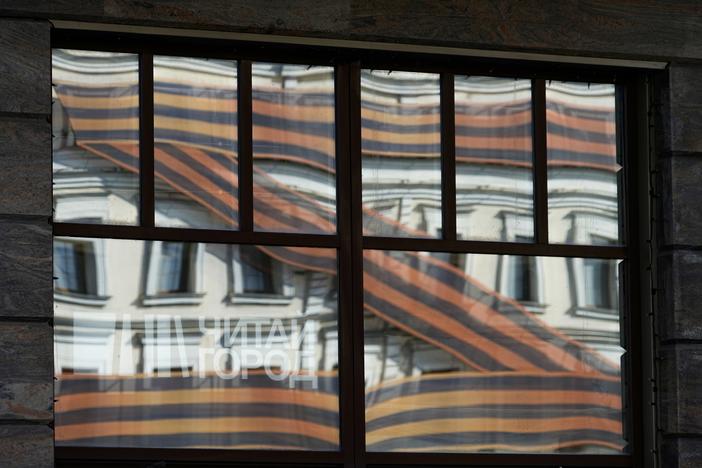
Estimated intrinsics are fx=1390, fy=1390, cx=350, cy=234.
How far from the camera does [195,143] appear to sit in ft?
29.2

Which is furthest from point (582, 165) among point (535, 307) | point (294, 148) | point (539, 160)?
point (294, 148)

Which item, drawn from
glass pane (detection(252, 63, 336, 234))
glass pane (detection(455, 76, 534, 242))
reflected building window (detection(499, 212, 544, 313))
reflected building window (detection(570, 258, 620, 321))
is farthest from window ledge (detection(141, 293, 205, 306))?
reflected building window (detection(570, 258, 620, 321))

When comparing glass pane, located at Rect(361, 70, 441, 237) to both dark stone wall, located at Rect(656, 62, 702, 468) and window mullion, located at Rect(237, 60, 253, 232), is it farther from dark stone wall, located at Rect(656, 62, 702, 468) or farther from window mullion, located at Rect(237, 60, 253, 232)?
dark stone wall, located at Rect(656, 62, 702, 468)

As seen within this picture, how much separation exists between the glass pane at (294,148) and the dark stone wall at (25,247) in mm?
1400

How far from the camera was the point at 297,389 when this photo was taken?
8859 millimetres

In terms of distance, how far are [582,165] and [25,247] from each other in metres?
3.83

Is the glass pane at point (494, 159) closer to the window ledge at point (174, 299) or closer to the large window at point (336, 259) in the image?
the large window at point (336, 259)

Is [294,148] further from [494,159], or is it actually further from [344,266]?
[494,159]

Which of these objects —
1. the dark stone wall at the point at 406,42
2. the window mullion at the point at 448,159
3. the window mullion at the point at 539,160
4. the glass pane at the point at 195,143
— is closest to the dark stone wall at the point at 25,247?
the dark stone wall at the point at 406,42

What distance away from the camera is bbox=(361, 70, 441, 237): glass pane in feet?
30.0

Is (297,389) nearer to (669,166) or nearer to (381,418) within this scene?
(381,418)

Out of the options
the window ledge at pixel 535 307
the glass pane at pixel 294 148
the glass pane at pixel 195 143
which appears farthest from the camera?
the window ledge at pixel 535 307

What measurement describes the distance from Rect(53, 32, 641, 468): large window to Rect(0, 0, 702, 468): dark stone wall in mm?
250

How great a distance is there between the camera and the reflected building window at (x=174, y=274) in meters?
8.67
